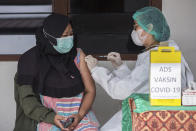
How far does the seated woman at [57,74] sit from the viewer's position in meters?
3.01

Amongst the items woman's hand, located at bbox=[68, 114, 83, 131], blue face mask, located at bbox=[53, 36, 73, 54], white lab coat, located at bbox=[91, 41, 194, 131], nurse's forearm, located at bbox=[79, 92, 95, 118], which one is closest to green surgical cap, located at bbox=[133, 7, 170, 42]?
white lab coat, located at bbox=[91, 41, 194, 131]

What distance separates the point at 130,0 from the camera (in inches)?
156

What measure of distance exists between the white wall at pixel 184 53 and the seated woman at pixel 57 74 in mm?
785

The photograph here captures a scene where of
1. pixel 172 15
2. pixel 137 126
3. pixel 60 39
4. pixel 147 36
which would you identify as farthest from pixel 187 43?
pixel 137 126

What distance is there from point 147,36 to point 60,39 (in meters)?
0.64

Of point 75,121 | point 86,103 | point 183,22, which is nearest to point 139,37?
point 86,103

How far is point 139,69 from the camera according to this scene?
2709mm

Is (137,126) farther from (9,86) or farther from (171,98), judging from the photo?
(9,86)

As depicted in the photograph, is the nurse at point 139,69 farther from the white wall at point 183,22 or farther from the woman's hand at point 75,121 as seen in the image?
the white wall at point 183,22

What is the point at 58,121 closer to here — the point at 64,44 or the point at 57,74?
the point at 57,74

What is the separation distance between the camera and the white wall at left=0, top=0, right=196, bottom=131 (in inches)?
147

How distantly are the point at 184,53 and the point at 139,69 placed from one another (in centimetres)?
122

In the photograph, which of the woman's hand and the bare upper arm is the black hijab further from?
the woman's hand

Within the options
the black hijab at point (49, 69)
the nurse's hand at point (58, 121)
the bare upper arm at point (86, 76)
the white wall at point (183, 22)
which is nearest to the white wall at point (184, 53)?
the white wall at point (183, 22)
